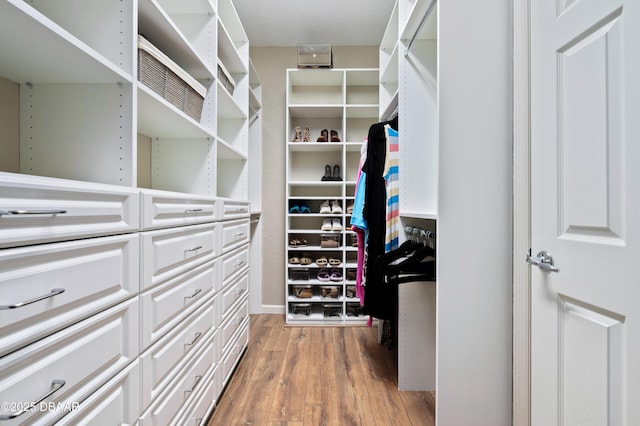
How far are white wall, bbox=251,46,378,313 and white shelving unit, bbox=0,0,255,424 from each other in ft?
4.99

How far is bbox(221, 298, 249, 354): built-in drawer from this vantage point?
1.71 metres

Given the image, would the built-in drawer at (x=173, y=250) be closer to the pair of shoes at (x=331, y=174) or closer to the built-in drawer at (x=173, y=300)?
the built-in drawer at (x=173, y=300)

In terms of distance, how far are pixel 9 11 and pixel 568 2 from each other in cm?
146

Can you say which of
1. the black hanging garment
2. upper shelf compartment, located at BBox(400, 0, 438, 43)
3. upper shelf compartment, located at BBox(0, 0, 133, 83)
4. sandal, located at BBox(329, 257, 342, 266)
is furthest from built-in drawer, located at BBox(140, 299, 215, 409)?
upper shelf compartment, located at BBox(400, 0, 438, 43)

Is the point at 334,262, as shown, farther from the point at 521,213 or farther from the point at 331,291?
the point at 521,213

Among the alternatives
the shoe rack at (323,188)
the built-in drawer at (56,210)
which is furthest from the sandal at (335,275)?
the built-in drawer at (56,210)

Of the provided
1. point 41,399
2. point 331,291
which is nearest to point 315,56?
point 331,291

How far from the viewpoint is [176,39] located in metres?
1.34

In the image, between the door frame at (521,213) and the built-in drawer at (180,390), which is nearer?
the built-in drawer at (180,390)

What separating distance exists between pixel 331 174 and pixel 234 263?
1.49m

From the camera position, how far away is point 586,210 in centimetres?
86

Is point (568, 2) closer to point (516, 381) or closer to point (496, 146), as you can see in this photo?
point (496, 146)

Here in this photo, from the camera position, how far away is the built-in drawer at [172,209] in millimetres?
973

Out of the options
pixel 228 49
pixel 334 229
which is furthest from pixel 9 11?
pixel 334 229
